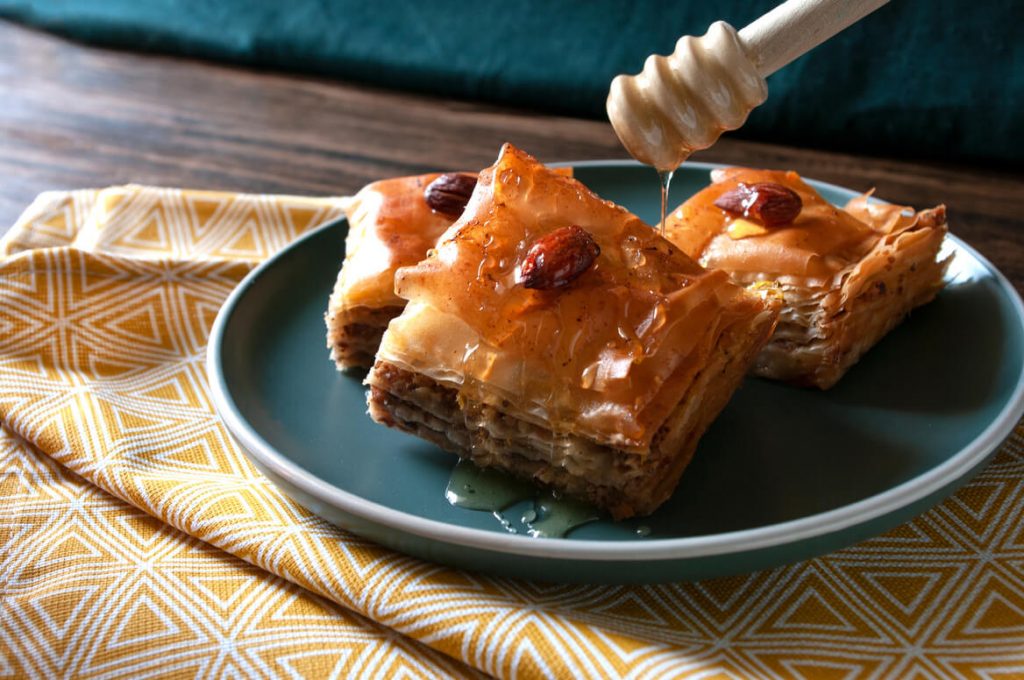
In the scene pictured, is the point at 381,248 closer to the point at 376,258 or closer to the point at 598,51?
the point at 376,258

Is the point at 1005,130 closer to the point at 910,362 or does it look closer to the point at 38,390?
the point at 910,362

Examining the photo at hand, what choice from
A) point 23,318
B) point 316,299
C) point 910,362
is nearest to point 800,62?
point 910,362

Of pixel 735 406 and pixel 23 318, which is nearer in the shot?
pixel 735 406

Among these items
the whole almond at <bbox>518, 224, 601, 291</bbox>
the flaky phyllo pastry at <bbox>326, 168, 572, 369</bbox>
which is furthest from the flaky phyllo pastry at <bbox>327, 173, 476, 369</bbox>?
the whole almond at <bbox>518, 224, 601, 291</bbox>

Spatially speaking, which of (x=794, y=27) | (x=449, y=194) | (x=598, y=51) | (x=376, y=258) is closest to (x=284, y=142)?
(x=598, y=51)

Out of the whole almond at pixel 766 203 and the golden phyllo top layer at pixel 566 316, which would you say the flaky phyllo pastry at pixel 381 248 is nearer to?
the golden phyllo top layer at pixel 566 316

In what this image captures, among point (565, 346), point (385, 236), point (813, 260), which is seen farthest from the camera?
point (385, 236)

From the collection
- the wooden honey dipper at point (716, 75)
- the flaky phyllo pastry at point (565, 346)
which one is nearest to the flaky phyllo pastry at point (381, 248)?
the flaky phyllo pastry at point (565, 346)
